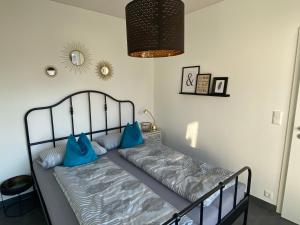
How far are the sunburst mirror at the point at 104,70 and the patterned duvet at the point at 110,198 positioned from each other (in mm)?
1452

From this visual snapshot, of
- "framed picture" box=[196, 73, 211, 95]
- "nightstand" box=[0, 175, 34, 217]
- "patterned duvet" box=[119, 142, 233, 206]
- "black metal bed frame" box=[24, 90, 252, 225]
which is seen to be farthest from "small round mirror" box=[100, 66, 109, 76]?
"nightstand" box=[0, 175, 34, 217]

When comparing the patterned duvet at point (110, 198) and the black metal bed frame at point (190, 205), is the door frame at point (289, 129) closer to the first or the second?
the black metal bed frame at point (190, 205)

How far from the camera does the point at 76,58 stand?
2664mm

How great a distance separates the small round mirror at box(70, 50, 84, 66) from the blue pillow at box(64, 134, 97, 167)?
1.08 metres

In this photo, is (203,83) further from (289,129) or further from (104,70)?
(104,70)

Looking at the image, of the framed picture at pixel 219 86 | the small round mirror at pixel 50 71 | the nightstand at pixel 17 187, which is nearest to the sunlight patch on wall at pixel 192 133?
the framed picture at pixel 219 86

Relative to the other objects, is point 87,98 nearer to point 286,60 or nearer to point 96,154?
point 96,154

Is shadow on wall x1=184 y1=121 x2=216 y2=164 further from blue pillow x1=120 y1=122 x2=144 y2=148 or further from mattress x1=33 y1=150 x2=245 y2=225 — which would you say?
mattress x1=33 y1=150 x2=245 y2=225

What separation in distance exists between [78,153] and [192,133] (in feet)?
5.69

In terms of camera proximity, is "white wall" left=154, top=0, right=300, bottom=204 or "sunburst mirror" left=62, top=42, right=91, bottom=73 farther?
"sunburst mirror" left=62, top=42, right=91, bottom=73

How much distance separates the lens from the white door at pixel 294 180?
1.91m

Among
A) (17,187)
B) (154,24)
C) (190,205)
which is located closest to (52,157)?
(17,187)

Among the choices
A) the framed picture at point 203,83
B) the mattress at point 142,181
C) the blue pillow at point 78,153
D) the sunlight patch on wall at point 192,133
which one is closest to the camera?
the mattress at point 142,181

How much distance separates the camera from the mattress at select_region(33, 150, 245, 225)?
4.74ft
